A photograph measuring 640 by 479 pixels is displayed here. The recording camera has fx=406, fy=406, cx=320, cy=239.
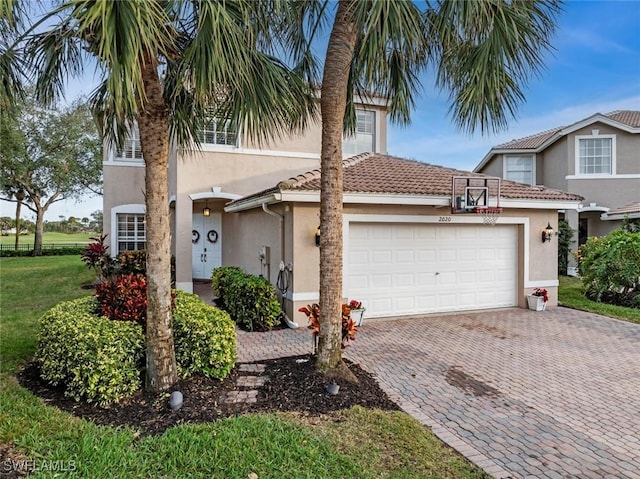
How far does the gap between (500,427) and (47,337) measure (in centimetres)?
610

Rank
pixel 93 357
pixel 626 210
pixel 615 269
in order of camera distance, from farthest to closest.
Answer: pixel 626 210
pixel 615 269
pixel 93 357

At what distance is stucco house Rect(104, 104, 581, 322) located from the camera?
390 inches

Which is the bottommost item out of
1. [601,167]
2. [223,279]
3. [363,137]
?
[223,279]

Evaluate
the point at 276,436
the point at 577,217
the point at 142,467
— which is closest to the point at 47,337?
the point at 142,467

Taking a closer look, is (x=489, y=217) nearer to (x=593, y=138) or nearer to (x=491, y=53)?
(x=491, y=53)

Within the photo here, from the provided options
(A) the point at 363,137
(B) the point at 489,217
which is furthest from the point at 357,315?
(A) the point at 363,137

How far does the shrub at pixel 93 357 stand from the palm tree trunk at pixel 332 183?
2.58 meters

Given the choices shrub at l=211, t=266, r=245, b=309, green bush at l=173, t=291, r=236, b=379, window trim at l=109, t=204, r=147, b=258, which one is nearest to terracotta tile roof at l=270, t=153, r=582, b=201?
shrub at l=211, t=266, r=245, b=309

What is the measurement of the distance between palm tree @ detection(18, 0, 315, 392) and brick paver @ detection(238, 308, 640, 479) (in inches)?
102

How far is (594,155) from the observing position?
19172 millimetres

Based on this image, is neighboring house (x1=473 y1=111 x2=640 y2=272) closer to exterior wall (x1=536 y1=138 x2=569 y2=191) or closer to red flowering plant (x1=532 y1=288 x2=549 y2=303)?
exterior wall (x1=536 y1=138 x2=569 y2=191)

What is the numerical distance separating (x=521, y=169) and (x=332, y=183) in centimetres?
1959

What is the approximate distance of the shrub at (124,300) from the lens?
6.16 metres

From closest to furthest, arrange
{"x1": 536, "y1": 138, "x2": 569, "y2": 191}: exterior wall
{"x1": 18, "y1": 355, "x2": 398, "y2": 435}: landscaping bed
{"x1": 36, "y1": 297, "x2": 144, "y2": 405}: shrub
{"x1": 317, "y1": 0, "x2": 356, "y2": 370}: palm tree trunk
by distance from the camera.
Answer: {"x1": 18, "y1": 355, "x2": 398, "y2": 435}: landscaping bed
{"x1": 36, "y1": 297, "x2": 144, "y2": 405}: shrub
{"x1": 317, "y1": 0, "x2": 356, "y2": 370}: palm tree trunk
{"x1": 536, "y1": 138, "x2": 569, "y2": 191}: exterior wall
